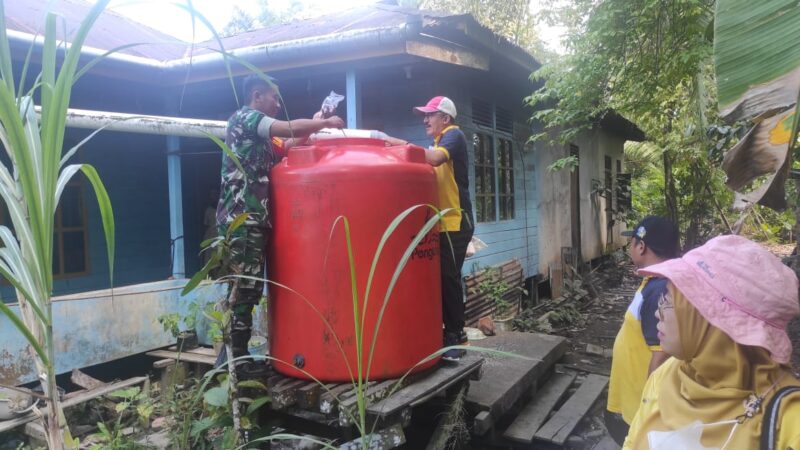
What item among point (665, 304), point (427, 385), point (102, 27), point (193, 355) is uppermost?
point (102, 27)

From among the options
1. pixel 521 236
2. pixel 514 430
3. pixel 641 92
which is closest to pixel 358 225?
pixel 514 430

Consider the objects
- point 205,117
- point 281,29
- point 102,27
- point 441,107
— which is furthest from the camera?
point 281,29

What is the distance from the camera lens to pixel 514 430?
3.45m

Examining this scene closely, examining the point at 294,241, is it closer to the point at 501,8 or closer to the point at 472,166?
the point at 472,166

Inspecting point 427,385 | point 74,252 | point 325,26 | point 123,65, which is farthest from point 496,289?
point 74,252

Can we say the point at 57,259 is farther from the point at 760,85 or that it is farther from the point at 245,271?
the point at 760,85

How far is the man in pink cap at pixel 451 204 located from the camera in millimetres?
3084

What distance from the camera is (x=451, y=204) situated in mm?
3227

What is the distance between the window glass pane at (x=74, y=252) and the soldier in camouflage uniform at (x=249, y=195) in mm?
4158

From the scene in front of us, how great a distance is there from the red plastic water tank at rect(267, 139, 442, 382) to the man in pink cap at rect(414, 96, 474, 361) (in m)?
0.55

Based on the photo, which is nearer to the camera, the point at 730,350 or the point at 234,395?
the point at 730,350

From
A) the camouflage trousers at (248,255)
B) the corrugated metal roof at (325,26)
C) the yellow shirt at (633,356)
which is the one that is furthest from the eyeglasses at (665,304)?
the corrugated metal roof at (325,26)

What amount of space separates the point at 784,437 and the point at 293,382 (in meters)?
1.88

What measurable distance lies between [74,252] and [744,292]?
6350 millimetres
